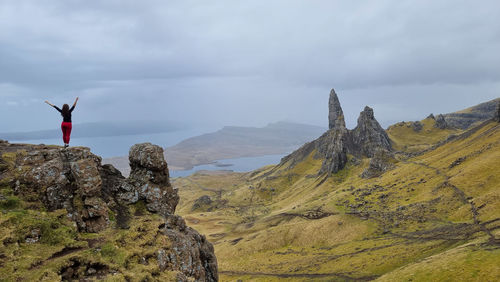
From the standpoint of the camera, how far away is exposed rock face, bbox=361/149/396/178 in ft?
489

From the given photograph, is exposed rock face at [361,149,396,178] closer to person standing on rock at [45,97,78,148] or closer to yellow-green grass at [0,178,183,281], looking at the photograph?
yellow-green grass at [0,178,183,281]

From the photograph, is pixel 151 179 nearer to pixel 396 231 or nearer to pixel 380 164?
pixel 396 231

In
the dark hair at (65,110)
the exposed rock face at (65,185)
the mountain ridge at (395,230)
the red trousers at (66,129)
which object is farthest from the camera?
the mountain ridge at (395,230)

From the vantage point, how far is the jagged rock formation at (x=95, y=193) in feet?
92.1

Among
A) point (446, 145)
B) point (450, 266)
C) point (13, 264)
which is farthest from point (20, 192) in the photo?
point (446, 145)

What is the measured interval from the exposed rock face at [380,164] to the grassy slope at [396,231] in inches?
253

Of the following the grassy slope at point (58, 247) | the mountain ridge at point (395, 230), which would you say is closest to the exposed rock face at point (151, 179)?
the grassy slope at point (58, 247)

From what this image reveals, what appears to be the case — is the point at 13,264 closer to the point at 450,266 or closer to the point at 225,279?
the point at 450,266

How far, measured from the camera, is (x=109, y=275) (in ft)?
76.5

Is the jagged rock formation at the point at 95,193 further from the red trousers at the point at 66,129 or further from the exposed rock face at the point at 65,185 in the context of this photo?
the red trousers at the point at 66,129

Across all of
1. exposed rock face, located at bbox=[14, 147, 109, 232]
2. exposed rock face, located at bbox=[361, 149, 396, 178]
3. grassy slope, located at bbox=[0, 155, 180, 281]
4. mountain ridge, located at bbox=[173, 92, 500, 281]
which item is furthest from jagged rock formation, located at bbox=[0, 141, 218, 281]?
exposed rock face, located at bbox=[361, 149, 396, 178]

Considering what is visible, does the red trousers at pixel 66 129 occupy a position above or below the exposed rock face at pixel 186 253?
above

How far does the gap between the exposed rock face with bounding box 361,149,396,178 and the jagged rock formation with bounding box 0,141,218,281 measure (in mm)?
134626

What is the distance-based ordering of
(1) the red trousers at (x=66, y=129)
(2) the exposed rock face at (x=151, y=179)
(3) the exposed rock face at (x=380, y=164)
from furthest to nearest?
(3) the exposed rock face at (x=380, y=164) < (2) the exposed rock face at (x=151, y=179) < (1) the red trousers at (x=66, y=129)
